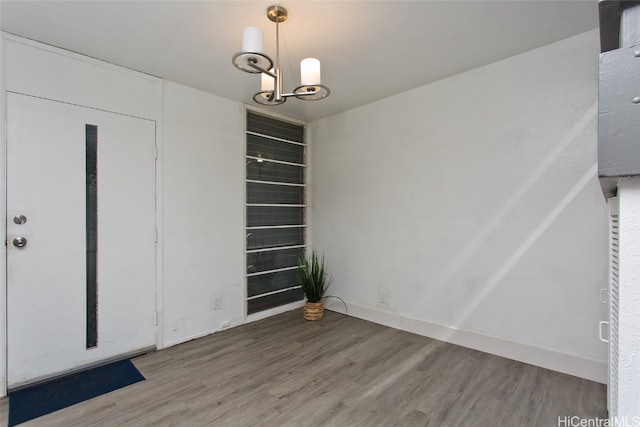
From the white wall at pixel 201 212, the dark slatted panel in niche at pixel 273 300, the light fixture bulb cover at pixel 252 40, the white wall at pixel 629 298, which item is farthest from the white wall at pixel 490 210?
the white wall at pixel 629 298

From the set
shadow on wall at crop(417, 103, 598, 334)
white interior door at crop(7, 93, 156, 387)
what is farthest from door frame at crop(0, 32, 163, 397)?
shadow on wall at crop(417, 103, 598, 334)

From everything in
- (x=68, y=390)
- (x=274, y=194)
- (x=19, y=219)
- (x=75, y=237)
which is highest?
(x=274, y=194)

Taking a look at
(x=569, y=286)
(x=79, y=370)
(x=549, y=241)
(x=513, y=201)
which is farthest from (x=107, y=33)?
(x=569, y=286)

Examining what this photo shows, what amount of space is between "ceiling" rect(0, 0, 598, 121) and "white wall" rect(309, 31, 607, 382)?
0.35 meters

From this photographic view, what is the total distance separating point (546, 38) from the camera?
2.25m

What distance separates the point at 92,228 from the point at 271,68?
6.34ft

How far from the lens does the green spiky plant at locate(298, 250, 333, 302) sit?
11.6 ft

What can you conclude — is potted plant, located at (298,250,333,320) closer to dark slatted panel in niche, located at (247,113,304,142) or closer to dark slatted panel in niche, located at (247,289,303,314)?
dark slatted panel in niche, located at (247,289,303,314)

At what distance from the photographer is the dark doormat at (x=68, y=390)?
6.26 ft

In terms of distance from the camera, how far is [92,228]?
2.46 metres

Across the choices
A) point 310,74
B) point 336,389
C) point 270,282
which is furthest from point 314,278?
point 310,74

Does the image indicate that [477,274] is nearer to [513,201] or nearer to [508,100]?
[513,201]

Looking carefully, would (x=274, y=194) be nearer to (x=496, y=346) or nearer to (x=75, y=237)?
(x=75, y=237)

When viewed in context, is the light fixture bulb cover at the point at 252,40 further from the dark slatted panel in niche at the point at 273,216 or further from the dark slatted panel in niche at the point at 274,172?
the dark slatted panel in niche at the point at 273,216
